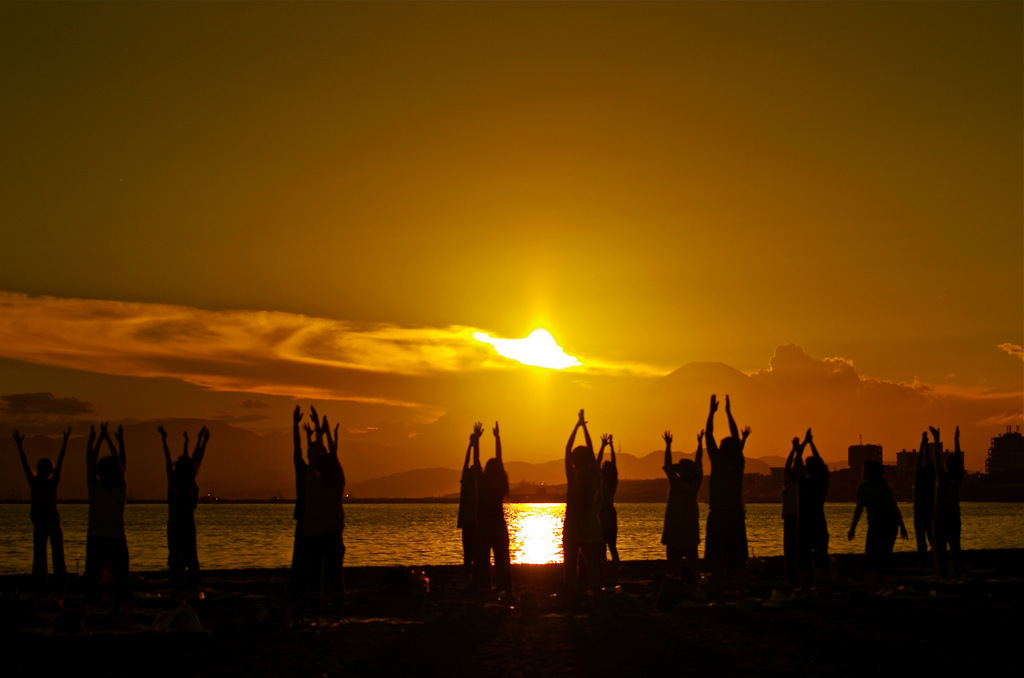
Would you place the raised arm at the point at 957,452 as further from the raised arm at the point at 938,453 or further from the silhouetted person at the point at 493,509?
the silhouetted person at the point at 493,509

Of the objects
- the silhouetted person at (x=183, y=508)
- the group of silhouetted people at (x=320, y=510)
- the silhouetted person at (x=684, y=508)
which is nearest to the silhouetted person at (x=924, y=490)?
the silhouetted person at (x=684, y=508)

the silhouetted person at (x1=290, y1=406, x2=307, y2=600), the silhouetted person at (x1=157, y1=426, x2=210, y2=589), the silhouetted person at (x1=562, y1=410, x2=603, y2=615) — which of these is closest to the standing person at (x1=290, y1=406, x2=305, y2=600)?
the silhouetted person at (x1=290, y1=406, x2=307, y2=600)


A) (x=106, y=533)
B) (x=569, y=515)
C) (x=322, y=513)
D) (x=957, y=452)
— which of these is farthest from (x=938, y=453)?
(x=106, y=533)

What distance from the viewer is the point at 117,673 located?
9.30 m

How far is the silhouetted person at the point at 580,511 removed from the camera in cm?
1394

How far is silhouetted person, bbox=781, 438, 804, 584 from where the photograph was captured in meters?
16.2

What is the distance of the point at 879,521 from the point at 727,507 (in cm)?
281

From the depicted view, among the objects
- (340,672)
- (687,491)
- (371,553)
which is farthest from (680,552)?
(371,553)

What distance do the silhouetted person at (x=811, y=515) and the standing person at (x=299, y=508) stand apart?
8.05m

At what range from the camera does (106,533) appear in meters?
11.9

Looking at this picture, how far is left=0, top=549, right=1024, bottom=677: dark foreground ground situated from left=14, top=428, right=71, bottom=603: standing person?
19.7 inches

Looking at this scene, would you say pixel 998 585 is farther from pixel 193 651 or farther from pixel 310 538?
pixel 193 651

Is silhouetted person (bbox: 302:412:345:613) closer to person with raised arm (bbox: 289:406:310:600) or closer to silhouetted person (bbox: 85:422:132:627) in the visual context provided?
person with raised arm (bbox: 289:406:310:600)

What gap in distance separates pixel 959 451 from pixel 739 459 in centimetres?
522
